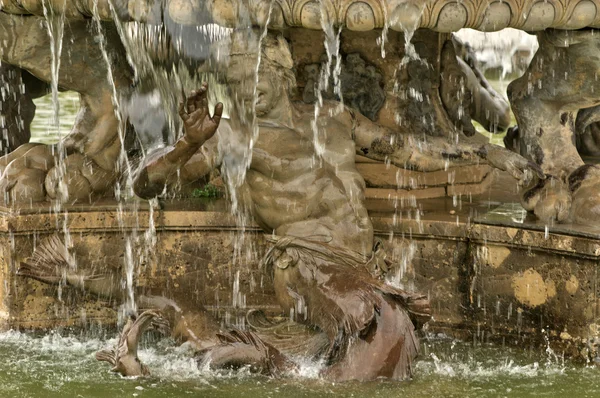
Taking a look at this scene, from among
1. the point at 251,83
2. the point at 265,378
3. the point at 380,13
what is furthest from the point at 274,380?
the point at 380,13

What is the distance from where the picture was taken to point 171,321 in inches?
210

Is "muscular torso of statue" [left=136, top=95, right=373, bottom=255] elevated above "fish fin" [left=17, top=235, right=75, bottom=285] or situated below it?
above

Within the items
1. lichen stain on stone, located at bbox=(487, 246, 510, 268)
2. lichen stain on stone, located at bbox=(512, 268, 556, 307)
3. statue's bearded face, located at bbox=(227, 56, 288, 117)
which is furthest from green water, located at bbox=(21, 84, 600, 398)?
statue's bearded face, located at bbox=(227, 56, 288, 117)

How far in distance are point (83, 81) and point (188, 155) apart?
4.90ft

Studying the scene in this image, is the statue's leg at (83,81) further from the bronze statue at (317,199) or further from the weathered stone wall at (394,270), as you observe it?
the bronze statue at (317,199)

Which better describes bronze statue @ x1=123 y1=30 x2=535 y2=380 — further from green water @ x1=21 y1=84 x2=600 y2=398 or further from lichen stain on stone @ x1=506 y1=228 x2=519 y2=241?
lichen stain on stone @ x1=506 y1=228 x2=519 y2=241

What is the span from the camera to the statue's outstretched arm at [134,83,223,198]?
4891 millimetres

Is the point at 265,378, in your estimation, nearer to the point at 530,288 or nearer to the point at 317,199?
the point at 317,199

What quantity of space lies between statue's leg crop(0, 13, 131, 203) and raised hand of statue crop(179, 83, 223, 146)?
1.38 m

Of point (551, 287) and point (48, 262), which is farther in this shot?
point (48, 262)

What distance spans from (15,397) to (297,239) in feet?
4.35

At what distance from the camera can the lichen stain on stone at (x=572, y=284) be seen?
553 centimetres

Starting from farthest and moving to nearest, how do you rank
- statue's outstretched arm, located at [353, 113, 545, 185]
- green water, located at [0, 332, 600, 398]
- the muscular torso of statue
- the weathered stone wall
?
statue's outstretched arm, located at [353, 113, 545, 185]
the weathered stone wall
the muscular torso of statue
green water, located at [0, 332, 600, 398]

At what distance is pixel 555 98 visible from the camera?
247 inches
